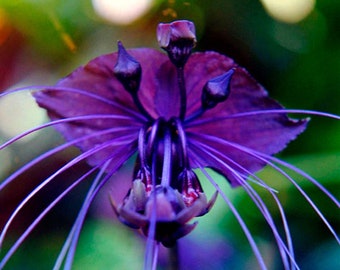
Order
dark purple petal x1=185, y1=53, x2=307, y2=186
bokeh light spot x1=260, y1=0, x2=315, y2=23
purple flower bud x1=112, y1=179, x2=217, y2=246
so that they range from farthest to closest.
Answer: bokeh light spot x1=260, y1=0, x2=315, y2=23
dark purple petal x1=185, y1=53, x2=307, y2=186
purple flower bud x1=112, y1=179, x2=217, y2=246

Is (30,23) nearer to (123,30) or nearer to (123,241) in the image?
(123,30)

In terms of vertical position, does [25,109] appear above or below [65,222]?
above

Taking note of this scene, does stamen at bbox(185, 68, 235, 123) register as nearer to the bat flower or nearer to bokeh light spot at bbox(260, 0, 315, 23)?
the bat flower

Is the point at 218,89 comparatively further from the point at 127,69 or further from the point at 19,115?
the point at 19,115

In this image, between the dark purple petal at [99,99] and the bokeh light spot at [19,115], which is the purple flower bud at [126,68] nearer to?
the dark purple petal at [99,99]

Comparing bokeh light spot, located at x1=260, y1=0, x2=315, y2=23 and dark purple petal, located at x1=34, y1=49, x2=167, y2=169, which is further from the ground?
dark purple petal, located at x1=34, y1=49, x2=167, y2=169

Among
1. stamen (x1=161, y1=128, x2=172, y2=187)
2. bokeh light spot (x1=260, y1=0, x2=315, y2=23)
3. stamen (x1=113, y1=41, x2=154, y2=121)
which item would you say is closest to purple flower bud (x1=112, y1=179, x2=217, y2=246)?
stamen (x1=161, y1=128, x2=172, y2=187)

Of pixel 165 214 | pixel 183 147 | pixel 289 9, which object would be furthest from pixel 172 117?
pixel 289 9

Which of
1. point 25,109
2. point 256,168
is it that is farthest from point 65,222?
point 256,168

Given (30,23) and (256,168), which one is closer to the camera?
(256,168)
